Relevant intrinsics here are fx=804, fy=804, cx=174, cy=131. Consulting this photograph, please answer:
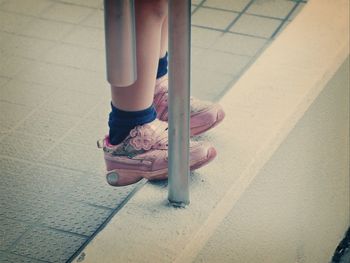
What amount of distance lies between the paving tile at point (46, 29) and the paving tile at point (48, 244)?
1.25 metres

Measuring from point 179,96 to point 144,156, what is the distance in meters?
0.35

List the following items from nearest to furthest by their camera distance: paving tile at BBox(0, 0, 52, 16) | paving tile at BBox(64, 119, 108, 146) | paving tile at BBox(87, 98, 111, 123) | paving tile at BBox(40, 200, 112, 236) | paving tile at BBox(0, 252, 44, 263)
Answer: paving tile at BBox(0, 252, 44, 263), paving tile at BBox(40, 200, 112, 236), paving tile at BBox(64, 119, 108, 146), paving tile at BBox(87, 98, 111, 123), paving tile at BBox(0, 0, 52, 16)

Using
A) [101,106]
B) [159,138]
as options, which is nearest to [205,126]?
[159,138]

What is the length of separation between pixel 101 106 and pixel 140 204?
2.06ft

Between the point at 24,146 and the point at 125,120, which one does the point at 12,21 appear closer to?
the point at 24,146

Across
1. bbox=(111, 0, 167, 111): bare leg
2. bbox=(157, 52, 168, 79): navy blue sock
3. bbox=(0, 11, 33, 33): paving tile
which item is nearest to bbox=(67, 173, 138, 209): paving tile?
bbox=(111, 0, 167, 111): bare leg

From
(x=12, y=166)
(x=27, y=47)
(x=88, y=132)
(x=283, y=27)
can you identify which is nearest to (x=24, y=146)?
(x=12, y=166)

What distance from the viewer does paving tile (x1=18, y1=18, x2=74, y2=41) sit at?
133 inches

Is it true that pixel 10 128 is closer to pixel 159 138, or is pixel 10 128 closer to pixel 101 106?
pixel 101 106

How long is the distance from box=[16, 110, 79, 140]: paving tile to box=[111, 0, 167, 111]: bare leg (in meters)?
0.46

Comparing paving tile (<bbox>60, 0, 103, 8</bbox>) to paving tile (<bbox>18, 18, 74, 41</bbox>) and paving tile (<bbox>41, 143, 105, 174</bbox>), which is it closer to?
paving tile (<bbox>18, 18, 74, 41</bbox>)

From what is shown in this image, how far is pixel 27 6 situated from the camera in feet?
11.9

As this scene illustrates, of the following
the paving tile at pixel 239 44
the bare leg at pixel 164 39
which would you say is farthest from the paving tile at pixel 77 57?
the bare leg at pixel 164 39

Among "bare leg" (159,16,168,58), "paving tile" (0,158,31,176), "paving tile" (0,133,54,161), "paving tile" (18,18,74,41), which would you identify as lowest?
"paving tile" (18,18,74,41)
